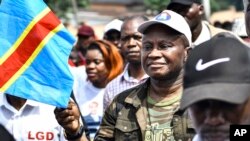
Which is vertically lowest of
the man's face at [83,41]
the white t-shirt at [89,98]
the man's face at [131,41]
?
the white t-shirt at [89,98]

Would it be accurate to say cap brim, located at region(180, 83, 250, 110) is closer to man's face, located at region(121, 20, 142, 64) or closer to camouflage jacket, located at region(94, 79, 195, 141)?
camouflage jacket, located at region(94, 79, 195, 141)

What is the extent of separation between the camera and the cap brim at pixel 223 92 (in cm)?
226

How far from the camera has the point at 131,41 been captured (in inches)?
235

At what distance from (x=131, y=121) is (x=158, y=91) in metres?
0.24

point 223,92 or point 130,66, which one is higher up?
point 130,66

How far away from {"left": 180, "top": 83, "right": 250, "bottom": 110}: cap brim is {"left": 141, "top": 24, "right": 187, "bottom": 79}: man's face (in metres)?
1.69

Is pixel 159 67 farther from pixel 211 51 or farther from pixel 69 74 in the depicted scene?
pixel 211 51

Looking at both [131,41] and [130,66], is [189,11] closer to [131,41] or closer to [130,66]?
[131,41]

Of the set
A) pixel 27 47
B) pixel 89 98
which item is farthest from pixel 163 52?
pixel 89 98

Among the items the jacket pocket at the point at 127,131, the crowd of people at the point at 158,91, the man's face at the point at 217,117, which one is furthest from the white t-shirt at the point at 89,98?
the man's face at the point at 217,117

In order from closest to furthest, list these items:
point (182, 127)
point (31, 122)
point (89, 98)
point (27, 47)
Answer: point (182, 127) → point (27, 47) → point (31, 122) → point (89, 98)

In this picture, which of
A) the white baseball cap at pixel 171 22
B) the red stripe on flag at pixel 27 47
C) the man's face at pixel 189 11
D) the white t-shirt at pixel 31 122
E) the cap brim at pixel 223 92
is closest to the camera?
the cap brim at pixel 223 92

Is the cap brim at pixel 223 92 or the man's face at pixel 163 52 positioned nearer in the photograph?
the cap brim at pixel 223 92

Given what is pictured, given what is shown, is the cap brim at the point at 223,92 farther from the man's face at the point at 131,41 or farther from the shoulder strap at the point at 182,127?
the man's face at the point at 131,41
